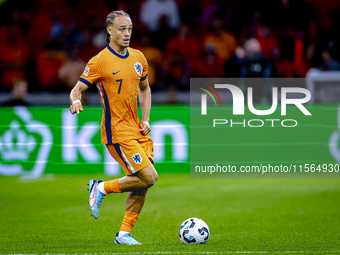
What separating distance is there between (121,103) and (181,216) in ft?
8.61

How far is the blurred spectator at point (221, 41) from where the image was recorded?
538 inches

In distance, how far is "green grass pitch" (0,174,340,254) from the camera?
5.71 m

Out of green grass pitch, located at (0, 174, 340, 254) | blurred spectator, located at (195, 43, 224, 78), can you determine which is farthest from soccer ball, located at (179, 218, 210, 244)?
blurred spectator, located at (195, 43, 224, 78)

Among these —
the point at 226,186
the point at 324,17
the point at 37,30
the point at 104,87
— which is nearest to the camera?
the point at 104,87

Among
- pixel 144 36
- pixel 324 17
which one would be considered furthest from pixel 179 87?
pixel 324 17

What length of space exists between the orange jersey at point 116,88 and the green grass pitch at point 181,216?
3.59ft

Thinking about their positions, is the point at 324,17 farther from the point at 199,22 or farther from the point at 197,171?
the point at 197,171

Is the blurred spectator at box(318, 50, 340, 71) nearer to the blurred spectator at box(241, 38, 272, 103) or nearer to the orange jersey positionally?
the blurred spectator at box(241, 38, 272, 103)

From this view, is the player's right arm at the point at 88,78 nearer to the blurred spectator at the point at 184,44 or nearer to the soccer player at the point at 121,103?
the soccer player at the point at 121,103

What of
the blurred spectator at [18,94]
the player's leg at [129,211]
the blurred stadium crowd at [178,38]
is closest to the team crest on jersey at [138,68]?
the player's leg at [129,211]

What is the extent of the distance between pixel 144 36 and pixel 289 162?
15.5ft

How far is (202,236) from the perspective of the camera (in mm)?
5758

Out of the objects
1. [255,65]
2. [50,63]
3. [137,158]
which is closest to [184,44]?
[255,65]

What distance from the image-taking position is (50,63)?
44.2 ft
